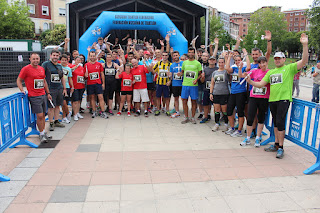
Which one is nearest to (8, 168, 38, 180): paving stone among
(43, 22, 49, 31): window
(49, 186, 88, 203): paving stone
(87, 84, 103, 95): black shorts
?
(49, 186, 88, 203): paving stone

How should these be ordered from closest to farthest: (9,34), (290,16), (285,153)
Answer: (285,153) < (9,34) < (290,16)

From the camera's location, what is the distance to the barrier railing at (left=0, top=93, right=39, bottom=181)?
178 inches

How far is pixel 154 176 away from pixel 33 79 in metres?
3.24

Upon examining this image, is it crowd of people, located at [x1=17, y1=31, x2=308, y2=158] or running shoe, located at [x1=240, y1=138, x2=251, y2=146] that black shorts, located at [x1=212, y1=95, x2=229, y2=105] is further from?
running shoe, located at [x1=240, y1=138, x2=251, y2=146]

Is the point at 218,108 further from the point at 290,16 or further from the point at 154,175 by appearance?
the point at 290,16

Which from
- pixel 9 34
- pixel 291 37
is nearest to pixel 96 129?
pixel 9 34

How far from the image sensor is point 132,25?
1225cm

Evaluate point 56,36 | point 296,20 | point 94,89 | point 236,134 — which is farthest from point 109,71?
point 296,20

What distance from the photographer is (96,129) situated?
22.5 feet

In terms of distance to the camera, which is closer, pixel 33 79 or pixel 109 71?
pixel 33 79

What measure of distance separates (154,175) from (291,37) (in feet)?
331

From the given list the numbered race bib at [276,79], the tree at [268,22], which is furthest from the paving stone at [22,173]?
the tree at [268,22]

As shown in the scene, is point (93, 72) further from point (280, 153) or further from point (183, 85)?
point (280, 153)

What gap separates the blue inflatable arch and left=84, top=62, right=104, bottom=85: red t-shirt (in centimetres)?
298
